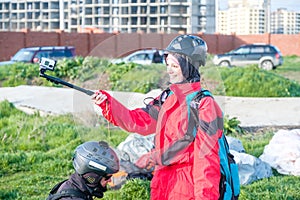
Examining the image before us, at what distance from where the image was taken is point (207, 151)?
2871 mm

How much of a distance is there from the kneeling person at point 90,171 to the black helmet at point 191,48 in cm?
57

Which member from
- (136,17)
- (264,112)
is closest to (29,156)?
(264,112)

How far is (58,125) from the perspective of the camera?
10.3 metres

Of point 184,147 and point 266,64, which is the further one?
point 266,64

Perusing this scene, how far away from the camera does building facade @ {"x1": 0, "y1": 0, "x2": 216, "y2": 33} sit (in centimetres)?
3041

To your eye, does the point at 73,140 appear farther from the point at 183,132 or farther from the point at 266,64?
the point at 266,64

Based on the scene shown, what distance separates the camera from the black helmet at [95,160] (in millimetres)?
3006

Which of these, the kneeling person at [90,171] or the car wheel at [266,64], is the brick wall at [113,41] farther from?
the car wheel at [266,64]

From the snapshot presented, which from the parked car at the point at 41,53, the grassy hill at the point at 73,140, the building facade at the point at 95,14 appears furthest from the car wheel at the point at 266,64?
the grassy hill at the point at 73,140

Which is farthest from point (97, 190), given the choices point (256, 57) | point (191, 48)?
point (256, 57)

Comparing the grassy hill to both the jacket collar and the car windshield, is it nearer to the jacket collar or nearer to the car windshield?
the jacket collar

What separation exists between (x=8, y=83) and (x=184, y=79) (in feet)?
49.5

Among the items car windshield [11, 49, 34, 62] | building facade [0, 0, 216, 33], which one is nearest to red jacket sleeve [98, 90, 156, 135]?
car windshield [11, 49, 34, 62]

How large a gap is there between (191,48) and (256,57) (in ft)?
92.4
